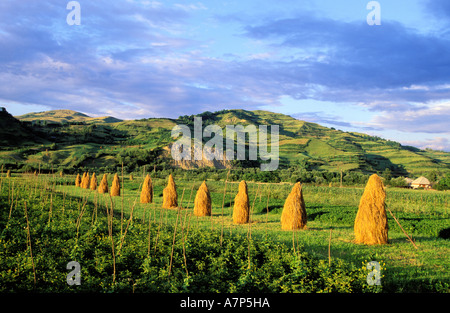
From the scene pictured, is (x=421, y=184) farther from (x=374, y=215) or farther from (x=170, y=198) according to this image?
(x=374, y=215)

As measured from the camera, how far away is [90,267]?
793 centimetres

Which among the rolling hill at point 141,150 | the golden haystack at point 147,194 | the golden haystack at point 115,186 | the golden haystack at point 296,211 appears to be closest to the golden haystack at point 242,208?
the golden haystack at point 296,211

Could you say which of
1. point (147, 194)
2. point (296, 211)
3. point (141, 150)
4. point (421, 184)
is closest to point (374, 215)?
point (296, 211)

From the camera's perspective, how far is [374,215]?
40.8 feet

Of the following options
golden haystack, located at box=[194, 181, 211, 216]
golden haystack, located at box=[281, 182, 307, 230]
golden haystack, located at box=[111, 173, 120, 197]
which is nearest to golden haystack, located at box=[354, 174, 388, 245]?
golden haystack, located at box=[281, 182, 307, 230]

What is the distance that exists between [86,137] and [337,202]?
85439mm

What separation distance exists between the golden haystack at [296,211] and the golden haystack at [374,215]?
329 centimetres

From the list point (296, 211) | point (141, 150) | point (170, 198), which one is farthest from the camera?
point (141, 150)

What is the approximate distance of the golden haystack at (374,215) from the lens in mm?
12352

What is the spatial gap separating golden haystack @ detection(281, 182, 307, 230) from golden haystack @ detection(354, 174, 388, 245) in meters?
3.29

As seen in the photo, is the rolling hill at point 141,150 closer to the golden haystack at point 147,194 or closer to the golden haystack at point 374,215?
the golden haystack at point 147,194

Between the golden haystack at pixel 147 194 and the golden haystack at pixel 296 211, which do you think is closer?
the golden haystack at pixel 296 211

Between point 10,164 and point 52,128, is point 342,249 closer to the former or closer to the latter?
point 10,164

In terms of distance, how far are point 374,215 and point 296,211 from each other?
359 centimetres
